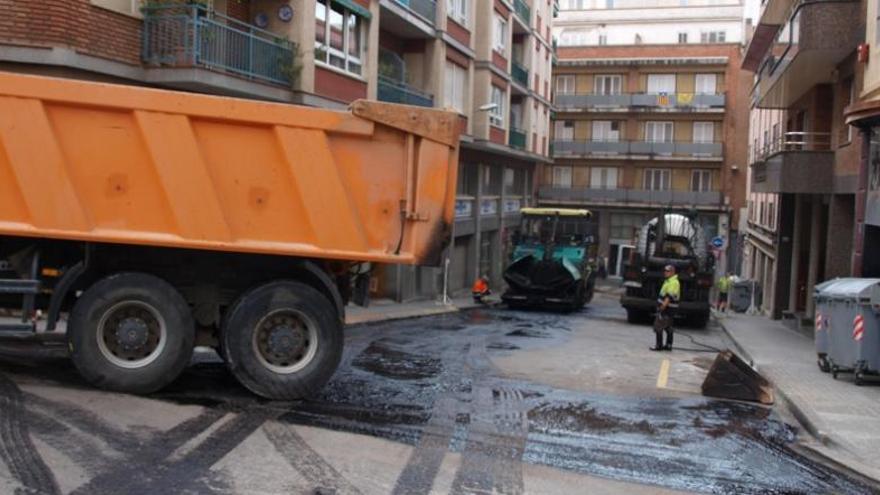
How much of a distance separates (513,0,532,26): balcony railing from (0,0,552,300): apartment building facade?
13 cm

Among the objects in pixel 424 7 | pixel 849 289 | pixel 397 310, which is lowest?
pixel 397 310

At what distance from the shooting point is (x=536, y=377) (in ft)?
34.6

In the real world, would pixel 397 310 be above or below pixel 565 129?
below

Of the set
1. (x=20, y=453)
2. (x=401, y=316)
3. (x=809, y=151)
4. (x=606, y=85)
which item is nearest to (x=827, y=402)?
(x=20, y=453)

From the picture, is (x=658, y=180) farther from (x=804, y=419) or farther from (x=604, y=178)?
(x=804, y=419)

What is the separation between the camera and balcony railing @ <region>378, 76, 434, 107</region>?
72.9 feet

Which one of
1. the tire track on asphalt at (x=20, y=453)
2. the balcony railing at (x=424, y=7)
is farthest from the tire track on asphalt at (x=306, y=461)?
the balcony railing at (x=424, y=7)

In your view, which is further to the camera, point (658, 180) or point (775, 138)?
point (658, 180)

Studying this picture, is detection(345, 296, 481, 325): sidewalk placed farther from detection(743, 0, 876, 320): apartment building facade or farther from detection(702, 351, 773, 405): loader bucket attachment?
detection(743, 0, 876, 320): apartment building facade

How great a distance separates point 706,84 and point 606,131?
23.2 feet

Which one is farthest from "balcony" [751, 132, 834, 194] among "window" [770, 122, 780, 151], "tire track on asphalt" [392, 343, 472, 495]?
"tire track on asphalt" [392, 343, 472, 495]

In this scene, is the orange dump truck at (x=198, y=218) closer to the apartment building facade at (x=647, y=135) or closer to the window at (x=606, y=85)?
the apartment building facade at (x=647, y=135)

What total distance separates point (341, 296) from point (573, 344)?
7179 millimetres

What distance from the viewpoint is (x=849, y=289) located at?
37.7 feet
